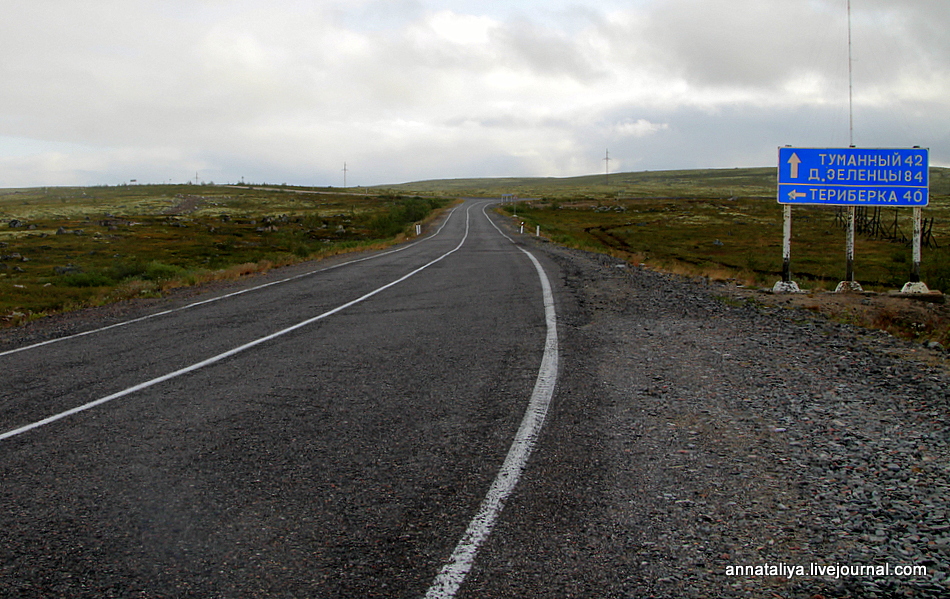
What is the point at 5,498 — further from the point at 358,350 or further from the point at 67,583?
the point at 358,350

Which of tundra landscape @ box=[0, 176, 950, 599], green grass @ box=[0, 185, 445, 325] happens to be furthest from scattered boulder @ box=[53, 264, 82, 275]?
tundra landscape @ box=[0, 176, 950, 599]

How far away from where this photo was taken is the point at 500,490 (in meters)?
3.87

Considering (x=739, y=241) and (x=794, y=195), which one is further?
(x=739, y=241)

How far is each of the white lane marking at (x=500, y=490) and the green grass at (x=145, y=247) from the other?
43.2 feet

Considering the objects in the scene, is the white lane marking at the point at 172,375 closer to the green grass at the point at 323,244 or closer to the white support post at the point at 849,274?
the green grass at the point at 323,244

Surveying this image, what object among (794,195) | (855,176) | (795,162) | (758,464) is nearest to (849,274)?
(855,176)

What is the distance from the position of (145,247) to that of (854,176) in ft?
141

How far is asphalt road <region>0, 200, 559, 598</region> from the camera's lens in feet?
10.4

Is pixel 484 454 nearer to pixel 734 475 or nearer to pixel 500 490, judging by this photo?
pixel 500 490

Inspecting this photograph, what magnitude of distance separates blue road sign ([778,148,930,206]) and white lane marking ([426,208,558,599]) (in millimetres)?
10305

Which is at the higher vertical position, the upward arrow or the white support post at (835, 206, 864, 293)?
the upward arrow

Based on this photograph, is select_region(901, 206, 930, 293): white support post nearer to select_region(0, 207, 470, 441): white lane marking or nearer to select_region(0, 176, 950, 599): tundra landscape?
select_region(0, 176, 950, 599): tundra landscape

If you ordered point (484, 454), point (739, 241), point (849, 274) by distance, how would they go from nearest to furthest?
point (484, 454) → point (849, 274) → point (739, 241)

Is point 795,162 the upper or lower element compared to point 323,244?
upper
